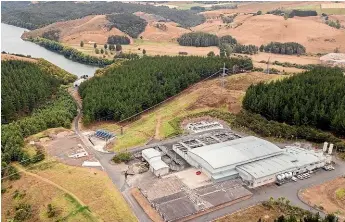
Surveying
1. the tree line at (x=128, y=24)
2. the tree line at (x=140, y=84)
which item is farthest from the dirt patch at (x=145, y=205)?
the tree line at (x=128, y=24)

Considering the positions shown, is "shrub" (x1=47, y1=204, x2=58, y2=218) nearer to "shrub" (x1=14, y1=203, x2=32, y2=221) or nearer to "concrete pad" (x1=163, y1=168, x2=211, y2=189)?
"shrub" (x1=14, y1=203, x2=32, y2=221)

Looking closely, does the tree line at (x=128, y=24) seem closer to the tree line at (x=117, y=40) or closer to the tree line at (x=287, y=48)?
the tree line at (x=117, y=40)

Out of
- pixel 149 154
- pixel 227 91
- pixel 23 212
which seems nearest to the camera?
pixel 23 212

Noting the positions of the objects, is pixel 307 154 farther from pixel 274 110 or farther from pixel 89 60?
pixel 89 60

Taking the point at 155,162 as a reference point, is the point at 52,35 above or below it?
above

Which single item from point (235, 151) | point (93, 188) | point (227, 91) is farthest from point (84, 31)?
point (93, 188)

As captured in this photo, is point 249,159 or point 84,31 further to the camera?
point 84,31

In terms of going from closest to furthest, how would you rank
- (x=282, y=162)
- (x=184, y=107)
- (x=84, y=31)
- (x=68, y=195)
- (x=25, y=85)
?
(x=68, y=195) < (x=282, y=162) < (x=184, y=107) < (x=25, y=85) < (x=84, y=31)

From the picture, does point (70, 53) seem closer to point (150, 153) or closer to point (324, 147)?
point (150, 153)
